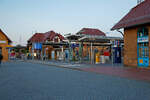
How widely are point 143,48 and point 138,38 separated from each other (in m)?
1.13

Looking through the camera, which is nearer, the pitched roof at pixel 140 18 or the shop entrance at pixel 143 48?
the pitched roof at pixel 140 18

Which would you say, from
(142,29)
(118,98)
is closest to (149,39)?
(142,29)

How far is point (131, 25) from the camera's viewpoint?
17.4 meters

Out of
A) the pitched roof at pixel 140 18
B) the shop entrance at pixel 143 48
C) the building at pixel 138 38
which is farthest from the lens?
the shop entrance at pixel 143 48

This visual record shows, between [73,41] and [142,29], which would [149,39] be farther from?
[73,41]

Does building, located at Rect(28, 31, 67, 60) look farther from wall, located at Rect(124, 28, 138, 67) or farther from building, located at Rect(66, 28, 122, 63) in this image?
wall, located at Rect(124, 28, 138, 67)

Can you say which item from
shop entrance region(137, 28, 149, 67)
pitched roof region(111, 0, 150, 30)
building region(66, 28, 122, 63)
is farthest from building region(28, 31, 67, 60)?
shop entrance region(137, 28, 149, 67)

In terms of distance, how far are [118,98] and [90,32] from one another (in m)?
55.6

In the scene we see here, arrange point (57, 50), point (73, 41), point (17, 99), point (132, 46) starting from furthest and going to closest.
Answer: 1. point (57, 50)
2. point (73, 41)
3. point (132, 46)
4. point (17, 99)

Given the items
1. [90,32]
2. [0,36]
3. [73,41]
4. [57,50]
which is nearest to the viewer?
[73,41]

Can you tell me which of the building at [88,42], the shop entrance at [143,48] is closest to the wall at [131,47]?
the shop entrance at [143,48]

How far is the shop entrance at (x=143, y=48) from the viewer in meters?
16.9

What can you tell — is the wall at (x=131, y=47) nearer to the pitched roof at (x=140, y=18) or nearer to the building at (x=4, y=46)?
the pitched roof at (x=140, y=18)

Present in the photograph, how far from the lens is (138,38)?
1770 centimetres
